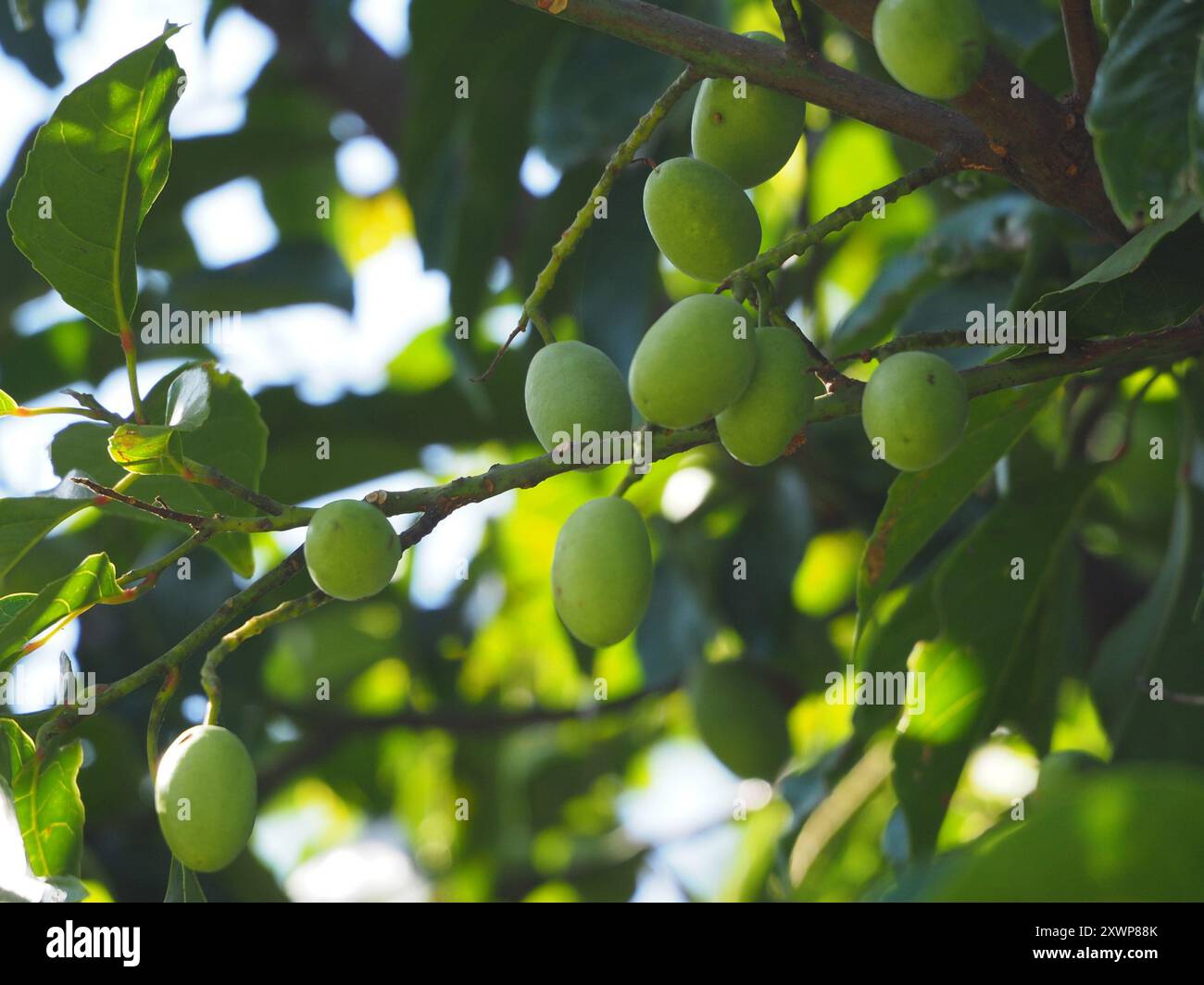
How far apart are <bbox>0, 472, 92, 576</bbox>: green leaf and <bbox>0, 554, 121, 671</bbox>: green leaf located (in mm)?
51

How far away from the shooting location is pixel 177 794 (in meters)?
0.69

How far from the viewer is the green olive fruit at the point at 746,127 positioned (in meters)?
0.76

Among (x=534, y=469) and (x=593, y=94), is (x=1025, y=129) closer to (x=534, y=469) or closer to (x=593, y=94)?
(x=534, y=469)

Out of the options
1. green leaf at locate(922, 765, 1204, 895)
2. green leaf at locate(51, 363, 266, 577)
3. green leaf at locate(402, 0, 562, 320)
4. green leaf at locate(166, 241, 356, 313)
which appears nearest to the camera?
green leaf at locate(922, 765, 1204, 895)

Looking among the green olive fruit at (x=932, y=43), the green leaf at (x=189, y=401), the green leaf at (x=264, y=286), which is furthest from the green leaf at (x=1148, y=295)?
the green leaf at (x=264, y=286)

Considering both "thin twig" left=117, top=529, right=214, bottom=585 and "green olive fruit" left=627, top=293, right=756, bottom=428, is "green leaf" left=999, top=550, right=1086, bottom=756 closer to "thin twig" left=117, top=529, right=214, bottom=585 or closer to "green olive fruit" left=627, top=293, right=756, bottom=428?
"green olive fruit" left=627, top=293, right=756, bottom=428

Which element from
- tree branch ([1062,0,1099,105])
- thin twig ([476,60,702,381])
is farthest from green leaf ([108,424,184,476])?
tree branch ([1062,0,1099,105])

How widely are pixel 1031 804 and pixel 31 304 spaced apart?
65.9 inches

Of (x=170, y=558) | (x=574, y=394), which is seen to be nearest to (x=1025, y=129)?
(x=574, y=394)

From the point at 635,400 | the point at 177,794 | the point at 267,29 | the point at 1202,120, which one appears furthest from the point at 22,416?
the point at 267,29

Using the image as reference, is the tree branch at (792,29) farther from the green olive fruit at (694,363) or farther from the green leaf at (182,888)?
the green leaf at (182,888)

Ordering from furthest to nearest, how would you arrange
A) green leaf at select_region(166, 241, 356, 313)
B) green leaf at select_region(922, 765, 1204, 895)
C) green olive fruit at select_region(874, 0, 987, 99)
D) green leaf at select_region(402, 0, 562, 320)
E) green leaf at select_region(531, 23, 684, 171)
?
1. green leaf at select_region(166, 241, 356, 313)
2. green leaf at select_region(402, 0, 562, 320)
3. green leaf at select_region(531, 23, 684, 171)
4. green olive fruit at select_region(874, 0, 987, 99)
5. green leaf at select_region(922, 765, 1204, 895)

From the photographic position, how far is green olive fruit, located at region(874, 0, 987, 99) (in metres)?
0.63

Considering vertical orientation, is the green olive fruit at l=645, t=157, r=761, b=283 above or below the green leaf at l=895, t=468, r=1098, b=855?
above
